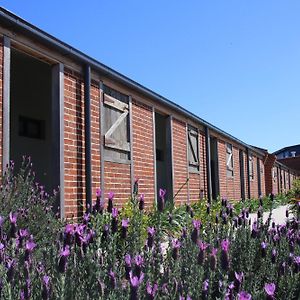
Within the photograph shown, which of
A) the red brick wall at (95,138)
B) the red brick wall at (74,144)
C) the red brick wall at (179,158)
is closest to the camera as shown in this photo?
the red brick wall at (74,144)

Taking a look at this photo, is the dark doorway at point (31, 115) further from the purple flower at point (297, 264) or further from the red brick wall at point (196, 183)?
the purple flower at point (297, 264)

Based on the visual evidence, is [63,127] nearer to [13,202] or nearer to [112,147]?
[112,147]

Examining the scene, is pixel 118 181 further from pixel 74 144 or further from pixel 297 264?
pixel 297 264

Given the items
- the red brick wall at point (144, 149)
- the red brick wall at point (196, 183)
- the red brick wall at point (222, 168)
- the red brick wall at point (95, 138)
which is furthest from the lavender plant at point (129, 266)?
the red brick wall at point (222, 168)

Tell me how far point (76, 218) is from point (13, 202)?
2.51 m

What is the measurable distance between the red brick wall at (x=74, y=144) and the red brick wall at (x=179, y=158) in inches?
178

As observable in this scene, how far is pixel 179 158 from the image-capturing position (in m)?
12.2

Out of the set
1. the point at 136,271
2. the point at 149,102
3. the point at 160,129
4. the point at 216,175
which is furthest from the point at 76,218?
the point at 216,175

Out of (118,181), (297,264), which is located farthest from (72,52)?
(297,264)

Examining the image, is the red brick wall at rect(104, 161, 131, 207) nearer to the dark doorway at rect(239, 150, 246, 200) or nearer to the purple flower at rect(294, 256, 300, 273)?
the purple flower at rect(294, 256, 300, 273)

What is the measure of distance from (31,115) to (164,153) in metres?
5.77

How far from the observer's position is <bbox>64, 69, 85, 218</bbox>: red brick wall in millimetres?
7096

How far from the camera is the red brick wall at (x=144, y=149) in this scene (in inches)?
380

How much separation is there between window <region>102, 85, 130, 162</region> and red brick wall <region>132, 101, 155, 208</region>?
0.43 metres
